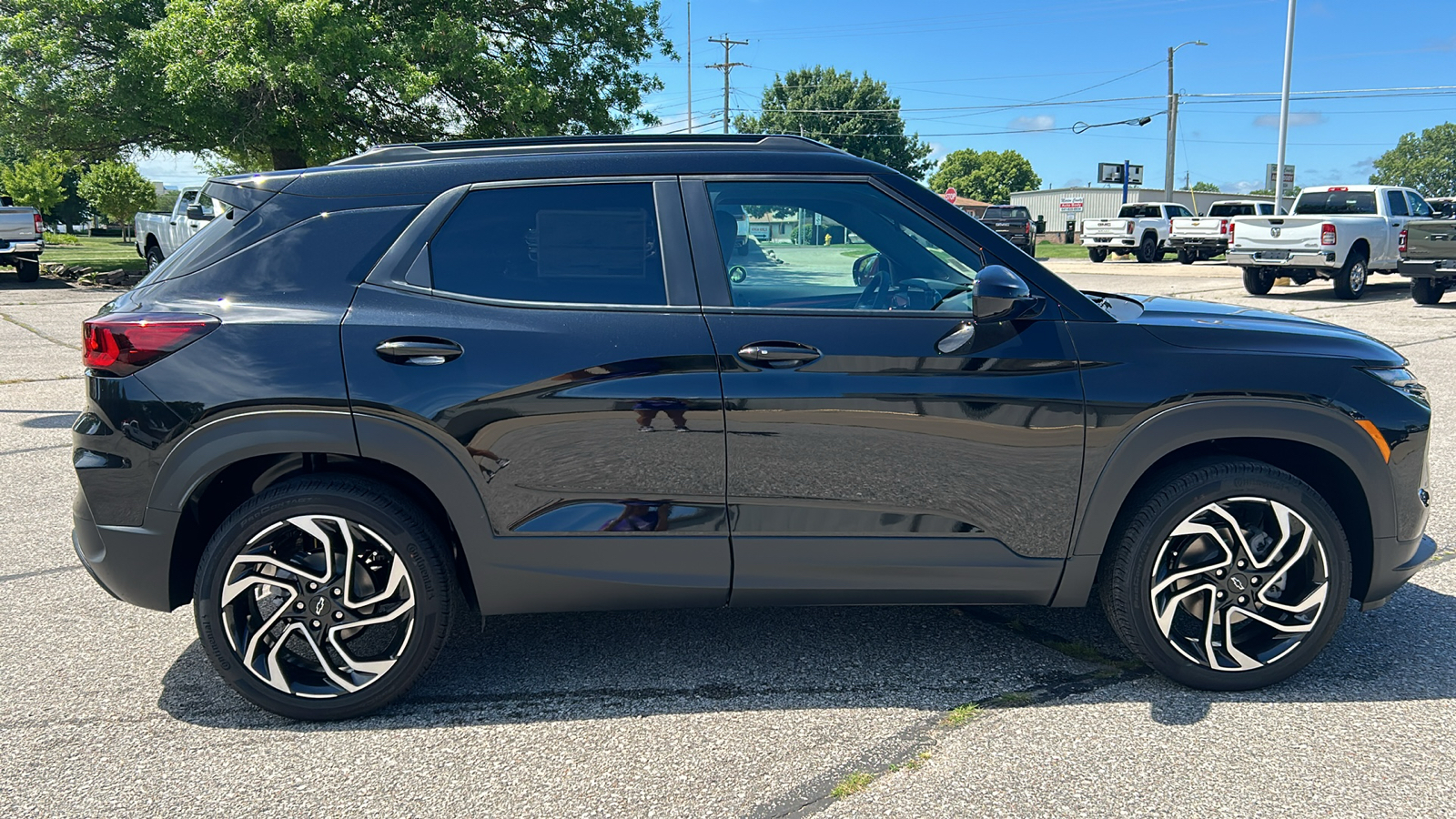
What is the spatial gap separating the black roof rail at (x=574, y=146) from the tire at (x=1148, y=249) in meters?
32.2

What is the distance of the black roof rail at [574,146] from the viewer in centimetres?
330

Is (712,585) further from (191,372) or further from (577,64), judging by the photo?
(577,64)

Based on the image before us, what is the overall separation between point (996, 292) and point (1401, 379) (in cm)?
147

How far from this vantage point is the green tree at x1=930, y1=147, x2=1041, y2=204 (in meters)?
130

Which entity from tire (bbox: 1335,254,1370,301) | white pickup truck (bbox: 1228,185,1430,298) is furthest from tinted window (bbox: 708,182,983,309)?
tire (bbox: 1335,254,1370,301)

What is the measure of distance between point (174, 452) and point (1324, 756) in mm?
3503

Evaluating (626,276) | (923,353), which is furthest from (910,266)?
(626,276)

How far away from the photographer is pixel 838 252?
11.2 feet

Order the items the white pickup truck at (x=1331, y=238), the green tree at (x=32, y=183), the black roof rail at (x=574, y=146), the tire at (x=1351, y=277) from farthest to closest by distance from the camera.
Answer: the green tree at (x=32, y=183)
the tire at (x=1351, y=277)
the white pickup truck at (x=1331, y=238)
the black roof rail at (x=574, y=146)

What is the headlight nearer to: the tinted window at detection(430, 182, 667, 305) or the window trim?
the window trim

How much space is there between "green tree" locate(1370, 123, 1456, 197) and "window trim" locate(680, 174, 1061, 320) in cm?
18279

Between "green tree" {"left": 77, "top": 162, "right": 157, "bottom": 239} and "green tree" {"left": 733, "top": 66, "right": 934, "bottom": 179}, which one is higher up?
"green tree" {"left": 733, "top": 66, "right": 934, "bottom": 179}

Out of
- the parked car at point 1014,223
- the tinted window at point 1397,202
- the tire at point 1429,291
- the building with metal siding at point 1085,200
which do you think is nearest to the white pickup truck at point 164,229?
the tire at point 1429,291

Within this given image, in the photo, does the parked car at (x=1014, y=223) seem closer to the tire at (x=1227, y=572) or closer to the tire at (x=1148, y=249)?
the tire at (x=1148, y=249)
